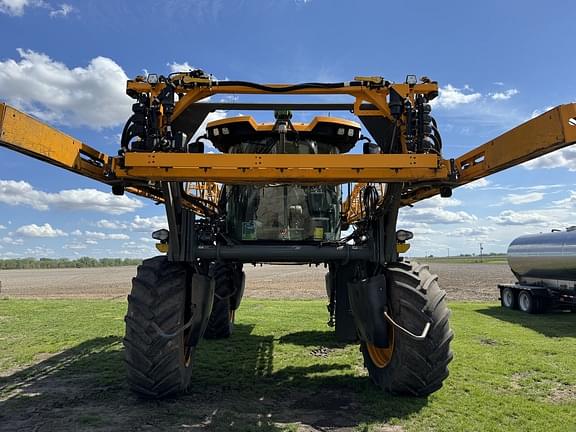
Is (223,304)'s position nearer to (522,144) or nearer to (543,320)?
(522,144)

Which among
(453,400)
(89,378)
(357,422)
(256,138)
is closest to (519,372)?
(453,400)

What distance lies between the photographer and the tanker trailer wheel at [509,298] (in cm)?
1628

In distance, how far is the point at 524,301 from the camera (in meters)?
15.8

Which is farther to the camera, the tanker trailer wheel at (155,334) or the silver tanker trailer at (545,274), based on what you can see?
the silver tanker trailer at (545,274)

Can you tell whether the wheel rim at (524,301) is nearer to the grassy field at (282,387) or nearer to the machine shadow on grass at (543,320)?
the machine shadow on grass at (543,320)

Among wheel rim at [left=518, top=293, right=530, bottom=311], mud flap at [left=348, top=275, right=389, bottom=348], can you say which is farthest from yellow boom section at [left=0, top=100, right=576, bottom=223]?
wheel rim at [left=518, top=293, right=530, bottom=311]

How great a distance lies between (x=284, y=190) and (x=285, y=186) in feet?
0.18

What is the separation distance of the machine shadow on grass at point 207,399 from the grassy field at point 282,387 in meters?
0.01

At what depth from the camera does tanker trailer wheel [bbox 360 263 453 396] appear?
201 inches

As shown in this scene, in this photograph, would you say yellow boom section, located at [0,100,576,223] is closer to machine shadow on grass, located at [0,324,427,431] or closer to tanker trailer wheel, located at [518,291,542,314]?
machine shadow on grass, located at [0,324,427,431]

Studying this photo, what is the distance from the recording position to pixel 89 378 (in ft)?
21.3

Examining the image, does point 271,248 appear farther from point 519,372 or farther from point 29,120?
point 519,372

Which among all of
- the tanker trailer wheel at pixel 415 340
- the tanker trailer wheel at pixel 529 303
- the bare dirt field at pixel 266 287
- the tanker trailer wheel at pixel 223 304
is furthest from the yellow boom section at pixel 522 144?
the bare dirt field at pixel 266 287

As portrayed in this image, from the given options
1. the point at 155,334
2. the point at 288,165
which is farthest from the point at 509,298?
the point at 288,165
